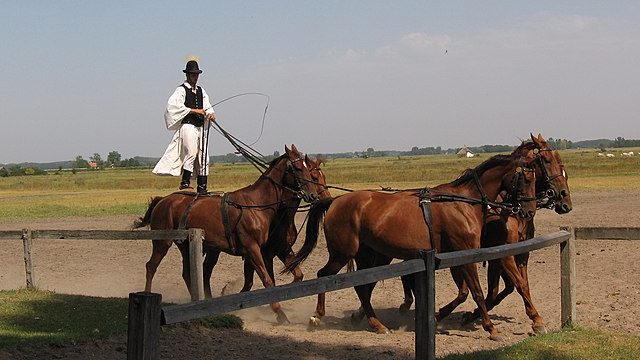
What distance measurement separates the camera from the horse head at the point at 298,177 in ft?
35.8

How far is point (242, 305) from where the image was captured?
426 cm

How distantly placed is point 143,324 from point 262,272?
22.3 feet

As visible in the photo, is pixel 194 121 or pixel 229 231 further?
pixel 194 121

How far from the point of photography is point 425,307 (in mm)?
5598

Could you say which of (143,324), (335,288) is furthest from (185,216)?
(143,324)

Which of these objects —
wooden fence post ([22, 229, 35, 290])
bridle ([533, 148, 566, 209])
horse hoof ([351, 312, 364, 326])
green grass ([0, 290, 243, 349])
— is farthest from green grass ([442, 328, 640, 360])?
wooden fence post ([22, 229, 35, 290])

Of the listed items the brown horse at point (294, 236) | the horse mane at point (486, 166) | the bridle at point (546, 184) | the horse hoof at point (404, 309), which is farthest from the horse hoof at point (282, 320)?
the bridle at point (546, 184)

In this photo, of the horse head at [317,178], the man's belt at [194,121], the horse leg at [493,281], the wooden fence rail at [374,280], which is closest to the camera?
the wooden fence rail at [374,280]

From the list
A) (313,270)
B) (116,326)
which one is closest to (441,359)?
(116,326)

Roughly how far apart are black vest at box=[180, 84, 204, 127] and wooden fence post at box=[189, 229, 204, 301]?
3054 millimetres

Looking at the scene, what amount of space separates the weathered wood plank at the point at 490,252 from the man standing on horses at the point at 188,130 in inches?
229

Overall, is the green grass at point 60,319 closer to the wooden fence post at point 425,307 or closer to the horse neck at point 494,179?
the horse neck at point 494,179

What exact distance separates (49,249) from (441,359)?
1343 centimetres

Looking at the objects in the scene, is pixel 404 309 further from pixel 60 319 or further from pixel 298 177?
pixel 60 319
